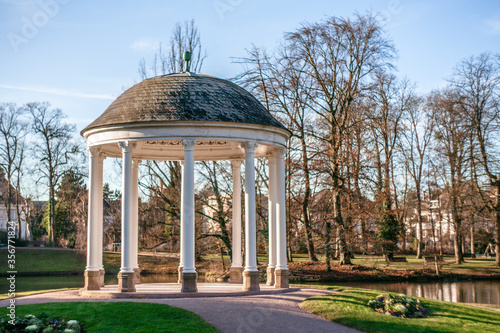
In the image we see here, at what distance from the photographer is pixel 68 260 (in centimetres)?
5638

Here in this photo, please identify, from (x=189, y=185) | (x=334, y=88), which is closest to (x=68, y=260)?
(x=334, y=88)

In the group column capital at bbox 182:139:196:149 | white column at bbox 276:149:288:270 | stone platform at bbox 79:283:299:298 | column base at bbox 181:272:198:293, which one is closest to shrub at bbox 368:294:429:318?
stone platform at bbox 79:283:299:298

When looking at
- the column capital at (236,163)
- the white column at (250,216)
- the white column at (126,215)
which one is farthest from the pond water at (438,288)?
the white column at (250,216)

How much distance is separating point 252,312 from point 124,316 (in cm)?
418

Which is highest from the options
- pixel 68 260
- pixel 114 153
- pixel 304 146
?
pixel 304 146

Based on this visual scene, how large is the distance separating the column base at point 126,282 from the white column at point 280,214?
6509 mm

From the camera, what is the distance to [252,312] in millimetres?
17594

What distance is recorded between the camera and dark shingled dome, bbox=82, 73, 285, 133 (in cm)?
2178

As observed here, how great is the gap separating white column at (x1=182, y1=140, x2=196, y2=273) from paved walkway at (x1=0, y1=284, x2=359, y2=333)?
1692 mm

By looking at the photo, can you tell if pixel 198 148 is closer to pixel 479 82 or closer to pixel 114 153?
pixel 114 153

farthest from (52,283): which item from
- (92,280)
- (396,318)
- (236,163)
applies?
(396,318)

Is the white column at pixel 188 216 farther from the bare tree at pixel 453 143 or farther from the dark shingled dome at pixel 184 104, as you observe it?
the bare tree at pixel 453 143

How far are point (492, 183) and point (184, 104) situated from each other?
39.1 m

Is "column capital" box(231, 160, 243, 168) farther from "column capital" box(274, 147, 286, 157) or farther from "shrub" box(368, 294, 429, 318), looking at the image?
"shrub" box(368, 294, 429, 318)
